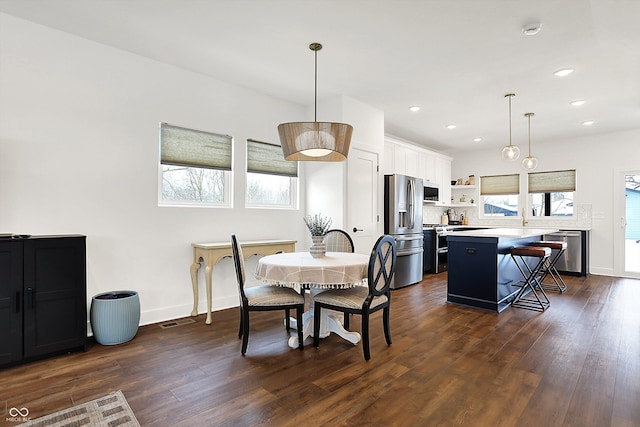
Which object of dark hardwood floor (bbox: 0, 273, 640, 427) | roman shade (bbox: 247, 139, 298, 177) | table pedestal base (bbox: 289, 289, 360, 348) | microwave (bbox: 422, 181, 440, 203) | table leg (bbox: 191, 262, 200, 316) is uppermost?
roman shade (bbox: 247, 139, 298, 177)

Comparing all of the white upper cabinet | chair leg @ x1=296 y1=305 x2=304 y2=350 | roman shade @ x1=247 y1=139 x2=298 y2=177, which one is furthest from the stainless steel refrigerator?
chair leg @ x1=296 y1=305 x2=304 y2=350

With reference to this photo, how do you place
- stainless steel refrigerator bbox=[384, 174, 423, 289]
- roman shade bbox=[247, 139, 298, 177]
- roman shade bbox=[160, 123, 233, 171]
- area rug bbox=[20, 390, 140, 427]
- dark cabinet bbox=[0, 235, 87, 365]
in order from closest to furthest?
1. area rug bbox=[20, 390, 140, 427]
2. dark cabinet bbox=[0, 235, 87, 365]
3. roman shade bbox=[160, 123, 233, 171]
4. roman shade bbox=[247, 139, 298, 177]
5. stainless steel refrigerator bbox=[384, 174, 423, 289]

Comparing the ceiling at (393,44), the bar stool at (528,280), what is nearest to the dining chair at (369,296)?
the ceiling at (393,44)

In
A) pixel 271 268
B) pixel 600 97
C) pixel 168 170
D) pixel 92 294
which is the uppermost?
pixel 600 97

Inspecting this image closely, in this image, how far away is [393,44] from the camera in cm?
320

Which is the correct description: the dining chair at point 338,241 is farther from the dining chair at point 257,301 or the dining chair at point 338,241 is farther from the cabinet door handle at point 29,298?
the cabinet door handle at point 29,298

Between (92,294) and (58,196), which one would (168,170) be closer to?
(58,196)

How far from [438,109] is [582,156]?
3.78 metres

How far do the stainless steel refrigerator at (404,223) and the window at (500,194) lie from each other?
10.1 feet

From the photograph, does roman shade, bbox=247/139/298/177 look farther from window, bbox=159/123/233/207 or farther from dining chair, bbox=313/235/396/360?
dining chair, bbox=313/235/396/360

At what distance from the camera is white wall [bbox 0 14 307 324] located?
282cm

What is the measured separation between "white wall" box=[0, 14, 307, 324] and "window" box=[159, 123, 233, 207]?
0.34ft

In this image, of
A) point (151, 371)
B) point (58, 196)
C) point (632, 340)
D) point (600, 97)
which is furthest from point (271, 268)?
point (600, 97)

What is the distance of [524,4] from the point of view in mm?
2570
